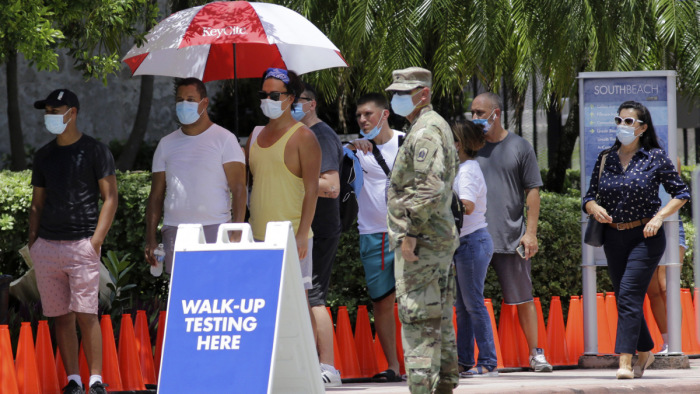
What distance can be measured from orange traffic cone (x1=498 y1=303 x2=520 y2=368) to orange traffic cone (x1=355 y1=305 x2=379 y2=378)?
1160 millimetres

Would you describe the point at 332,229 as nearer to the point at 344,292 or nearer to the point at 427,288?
the point at 427,288

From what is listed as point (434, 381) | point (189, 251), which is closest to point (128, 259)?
point (189, 251)

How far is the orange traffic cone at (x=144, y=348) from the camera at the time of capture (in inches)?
317

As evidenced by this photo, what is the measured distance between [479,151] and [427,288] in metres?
2.72

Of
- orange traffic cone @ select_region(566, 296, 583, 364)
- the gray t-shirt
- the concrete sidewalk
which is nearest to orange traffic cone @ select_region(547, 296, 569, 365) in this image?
orange traffic cone @ select_region(566, 296, 583, 364)

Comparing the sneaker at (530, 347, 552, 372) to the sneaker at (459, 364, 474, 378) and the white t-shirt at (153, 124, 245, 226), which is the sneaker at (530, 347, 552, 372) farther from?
Answer: the white t-shirt at (153, 124, 245, 226)

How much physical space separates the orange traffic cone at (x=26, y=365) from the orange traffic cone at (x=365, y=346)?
2609 mm

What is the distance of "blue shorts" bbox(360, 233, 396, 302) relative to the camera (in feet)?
27.2

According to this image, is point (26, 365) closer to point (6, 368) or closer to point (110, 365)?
point (6, 368)

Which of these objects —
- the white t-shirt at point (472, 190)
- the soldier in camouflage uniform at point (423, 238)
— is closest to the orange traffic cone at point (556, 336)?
the white t-shirt at point (472, 190)

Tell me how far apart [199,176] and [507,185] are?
2.62m

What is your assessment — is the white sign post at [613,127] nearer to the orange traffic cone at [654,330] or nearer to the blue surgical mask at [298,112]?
the orange traffic cone at [654,330]

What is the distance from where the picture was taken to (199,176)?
750cm

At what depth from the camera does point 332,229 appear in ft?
26.1
